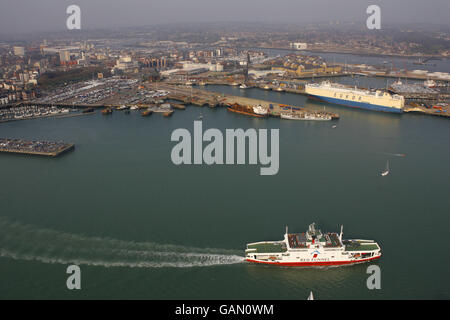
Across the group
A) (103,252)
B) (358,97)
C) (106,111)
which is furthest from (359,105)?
(103,252)

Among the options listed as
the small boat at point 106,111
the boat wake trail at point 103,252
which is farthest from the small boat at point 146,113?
the boat wake trail at point 103,252

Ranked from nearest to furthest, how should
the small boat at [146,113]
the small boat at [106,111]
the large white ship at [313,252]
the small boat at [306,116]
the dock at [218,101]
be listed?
the large white ship at [313,252] → the small boat at [306,116] → the small boat at [146,113] → the small boat at [106,111] → the dock at [218,101]

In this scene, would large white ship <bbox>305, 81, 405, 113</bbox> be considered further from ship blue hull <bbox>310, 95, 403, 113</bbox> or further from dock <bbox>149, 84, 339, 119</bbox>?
dock <bbox>149, 84, 339, 119</bbox>

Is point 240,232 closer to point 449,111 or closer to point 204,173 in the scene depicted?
point 204,173

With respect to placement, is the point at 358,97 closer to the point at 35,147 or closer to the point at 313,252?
the point at 313,252

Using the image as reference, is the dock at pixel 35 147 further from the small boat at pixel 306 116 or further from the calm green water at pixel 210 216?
the small boat at pixel 306 116

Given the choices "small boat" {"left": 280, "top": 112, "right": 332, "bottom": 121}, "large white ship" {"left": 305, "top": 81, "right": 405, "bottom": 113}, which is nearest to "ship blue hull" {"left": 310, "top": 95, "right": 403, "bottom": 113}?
"large white ship" {"left": 305, "top": 81, "right": 405, "bottom": 113}
